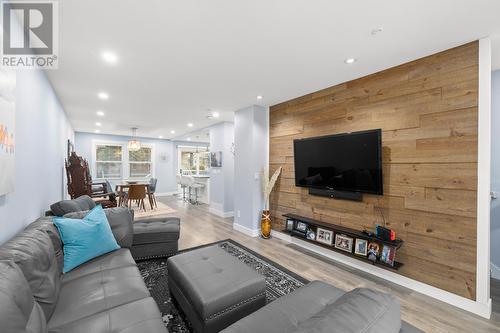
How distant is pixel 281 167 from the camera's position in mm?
4078

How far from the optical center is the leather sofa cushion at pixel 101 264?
1.74 meters

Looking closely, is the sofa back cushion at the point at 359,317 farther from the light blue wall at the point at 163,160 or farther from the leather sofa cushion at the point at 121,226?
the light blue wall at the point at 163,160

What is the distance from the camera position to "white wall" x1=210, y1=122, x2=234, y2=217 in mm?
5777

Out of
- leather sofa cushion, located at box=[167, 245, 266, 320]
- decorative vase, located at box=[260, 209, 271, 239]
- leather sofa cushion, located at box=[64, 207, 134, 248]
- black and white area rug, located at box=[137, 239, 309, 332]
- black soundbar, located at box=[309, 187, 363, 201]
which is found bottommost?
black and white area rug, located at box=[137, 239, 309, 332]

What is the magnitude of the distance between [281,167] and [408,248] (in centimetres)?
222

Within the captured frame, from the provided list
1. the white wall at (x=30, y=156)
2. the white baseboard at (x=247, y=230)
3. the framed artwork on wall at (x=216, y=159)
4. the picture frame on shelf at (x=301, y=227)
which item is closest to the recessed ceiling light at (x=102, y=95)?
the white wall at (x=30, y=156)

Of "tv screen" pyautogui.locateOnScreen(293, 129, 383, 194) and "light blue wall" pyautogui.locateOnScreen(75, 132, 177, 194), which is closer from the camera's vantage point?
"tv screen" pyautogui.locateOnScreen(293, 129, 383, 194)

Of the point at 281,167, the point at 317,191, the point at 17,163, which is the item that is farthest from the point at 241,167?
the point at 17,163

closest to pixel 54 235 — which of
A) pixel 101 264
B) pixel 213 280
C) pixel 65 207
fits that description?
pixel 101 264

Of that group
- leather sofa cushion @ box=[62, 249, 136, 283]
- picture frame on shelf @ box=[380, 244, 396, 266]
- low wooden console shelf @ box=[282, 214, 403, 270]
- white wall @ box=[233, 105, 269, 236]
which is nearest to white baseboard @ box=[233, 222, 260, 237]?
white wall @ box=[233, 105, 269, 236]

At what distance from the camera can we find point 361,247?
275cm

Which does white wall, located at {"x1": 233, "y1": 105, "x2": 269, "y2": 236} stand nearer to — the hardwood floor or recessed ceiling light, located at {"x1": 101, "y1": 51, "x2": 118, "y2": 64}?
the hardwood floor

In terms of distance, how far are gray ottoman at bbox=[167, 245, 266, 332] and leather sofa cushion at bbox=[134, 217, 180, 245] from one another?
0.99 m

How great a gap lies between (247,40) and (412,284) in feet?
10.3
